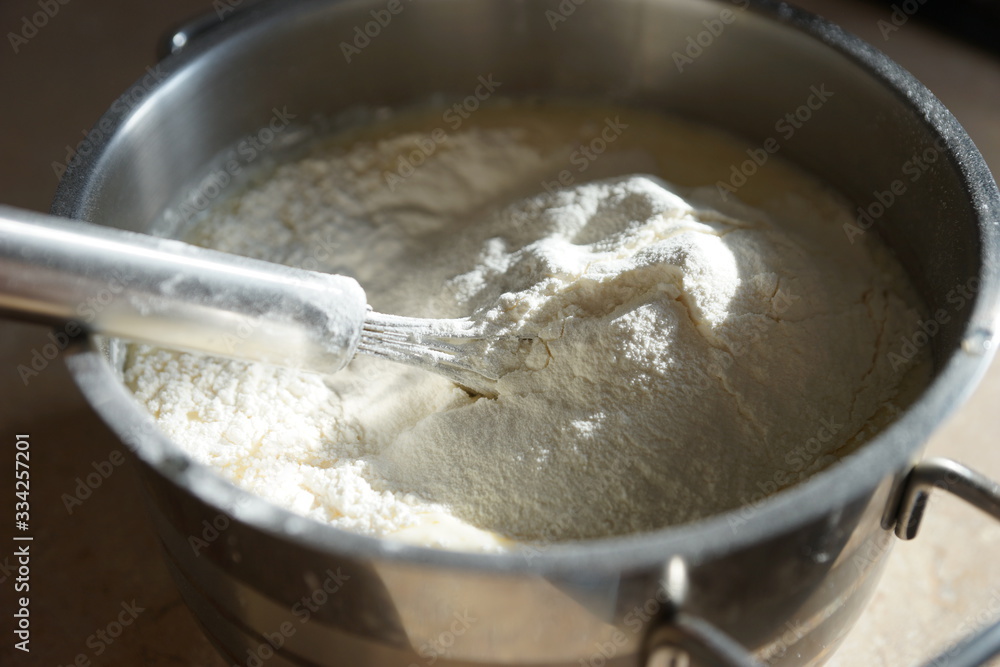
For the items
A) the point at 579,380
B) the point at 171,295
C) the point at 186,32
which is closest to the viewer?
the point at 171,295

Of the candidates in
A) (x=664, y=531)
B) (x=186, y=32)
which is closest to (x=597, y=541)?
(x=664, y=531)

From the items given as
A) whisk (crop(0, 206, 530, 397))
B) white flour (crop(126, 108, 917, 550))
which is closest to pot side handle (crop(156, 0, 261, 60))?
white flour (crop(126, 108, 917, 550))

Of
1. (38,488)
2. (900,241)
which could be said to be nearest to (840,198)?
(900,241)

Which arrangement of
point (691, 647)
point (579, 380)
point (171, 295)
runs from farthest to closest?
point (579, 380)
point (171, 295)
point (691, 647)

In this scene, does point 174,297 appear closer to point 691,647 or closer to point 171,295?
point 171,295

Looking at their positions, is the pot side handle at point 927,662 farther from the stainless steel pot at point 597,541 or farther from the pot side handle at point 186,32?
the pot side handle at point 186,32

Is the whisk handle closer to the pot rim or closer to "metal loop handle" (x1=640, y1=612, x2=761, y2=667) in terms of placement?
the pot rim
